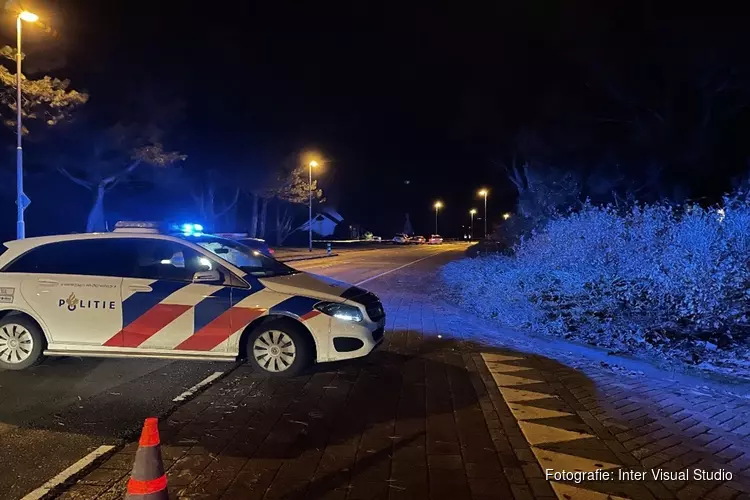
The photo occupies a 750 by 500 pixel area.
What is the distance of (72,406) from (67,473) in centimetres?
167

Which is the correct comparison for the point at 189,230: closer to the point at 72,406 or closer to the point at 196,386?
the point at 196,386

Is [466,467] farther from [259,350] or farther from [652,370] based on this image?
[652,370]

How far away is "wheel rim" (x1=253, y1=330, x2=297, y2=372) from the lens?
661 cm

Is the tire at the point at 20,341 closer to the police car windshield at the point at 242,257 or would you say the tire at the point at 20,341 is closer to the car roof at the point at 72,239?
the car roof at the point at 72,239

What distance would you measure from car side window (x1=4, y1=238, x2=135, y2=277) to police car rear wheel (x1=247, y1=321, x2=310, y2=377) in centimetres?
180

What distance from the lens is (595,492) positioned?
391cm

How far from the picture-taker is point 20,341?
6758 mm

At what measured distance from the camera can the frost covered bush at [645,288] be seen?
8766mm

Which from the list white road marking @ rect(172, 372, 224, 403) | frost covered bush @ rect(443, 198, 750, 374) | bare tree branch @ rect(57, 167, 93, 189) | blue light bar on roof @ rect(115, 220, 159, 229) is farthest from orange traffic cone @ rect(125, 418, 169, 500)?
bare tree branch @ rect(57, 167, 93, 189)

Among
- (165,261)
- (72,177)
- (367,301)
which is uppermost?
(72,177)

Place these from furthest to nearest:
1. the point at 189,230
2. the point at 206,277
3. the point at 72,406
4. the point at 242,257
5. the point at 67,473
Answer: the point at 189,230 < the point at 242,257 < the point at 206,277 < the point at 72,406 < the point at 67,473

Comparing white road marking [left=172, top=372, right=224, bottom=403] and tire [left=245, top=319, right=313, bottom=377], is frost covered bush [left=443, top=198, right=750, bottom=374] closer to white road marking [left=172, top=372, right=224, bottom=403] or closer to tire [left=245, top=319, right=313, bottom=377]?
tire [left=245, top=319, right=313, bottom=377]

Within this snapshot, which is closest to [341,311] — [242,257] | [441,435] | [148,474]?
[242,257]

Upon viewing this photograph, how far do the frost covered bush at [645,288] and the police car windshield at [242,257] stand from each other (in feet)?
15.8
